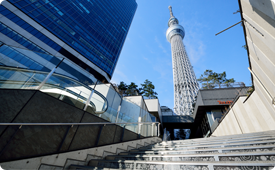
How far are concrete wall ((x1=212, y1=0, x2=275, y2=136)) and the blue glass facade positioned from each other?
30.2m

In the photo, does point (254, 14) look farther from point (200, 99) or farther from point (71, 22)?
point (71, 22)

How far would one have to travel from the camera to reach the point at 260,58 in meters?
4.19

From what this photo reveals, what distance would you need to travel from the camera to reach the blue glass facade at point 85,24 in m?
24.3

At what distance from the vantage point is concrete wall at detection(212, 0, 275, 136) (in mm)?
3254

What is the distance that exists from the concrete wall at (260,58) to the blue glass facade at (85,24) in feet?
99.2

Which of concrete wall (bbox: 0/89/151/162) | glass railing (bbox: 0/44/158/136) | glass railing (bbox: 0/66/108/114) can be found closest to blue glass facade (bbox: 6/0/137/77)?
glass railing (bbox: 0/44/158/136)

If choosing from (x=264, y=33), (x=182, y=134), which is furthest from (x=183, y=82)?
(x=264, y=33)

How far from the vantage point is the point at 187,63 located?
49094mm

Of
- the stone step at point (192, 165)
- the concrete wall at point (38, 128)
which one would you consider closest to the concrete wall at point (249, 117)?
the stone step at point (192, 165)

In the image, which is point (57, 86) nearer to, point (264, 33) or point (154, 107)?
point (264, 33)

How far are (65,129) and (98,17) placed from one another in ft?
154

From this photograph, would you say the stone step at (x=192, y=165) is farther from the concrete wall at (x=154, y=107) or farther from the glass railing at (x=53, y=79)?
the concrete wall at (x=154, y=107)

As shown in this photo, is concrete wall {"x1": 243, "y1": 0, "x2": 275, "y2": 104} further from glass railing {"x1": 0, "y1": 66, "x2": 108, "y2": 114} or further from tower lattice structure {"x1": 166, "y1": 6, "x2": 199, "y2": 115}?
tower lattice structure {"x1": 166, "y1": 6, "x2": 199, "y2": 115}

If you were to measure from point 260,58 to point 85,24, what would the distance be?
41.2m
